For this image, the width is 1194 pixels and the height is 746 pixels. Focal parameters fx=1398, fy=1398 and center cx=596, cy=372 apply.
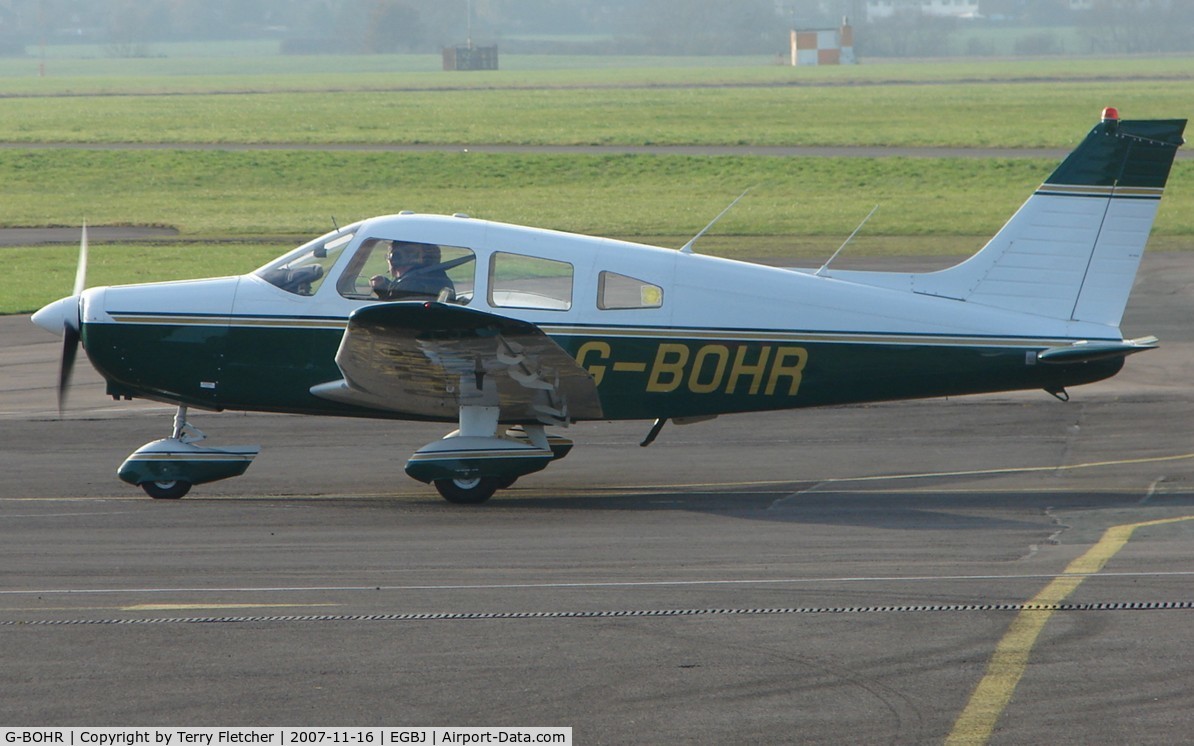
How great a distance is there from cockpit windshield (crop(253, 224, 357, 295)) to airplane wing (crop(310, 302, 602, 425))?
844 mm

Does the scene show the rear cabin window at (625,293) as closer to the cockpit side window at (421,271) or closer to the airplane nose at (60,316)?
the cockpit side window at (421,271)

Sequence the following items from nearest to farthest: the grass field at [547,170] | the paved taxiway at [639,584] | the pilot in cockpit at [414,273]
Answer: the paved taxiway at [639,584], the pilot in cockpit at [414,273], the grass field at [547,170]

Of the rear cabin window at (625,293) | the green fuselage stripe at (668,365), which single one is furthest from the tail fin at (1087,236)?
the rear cabin window at (625,293)

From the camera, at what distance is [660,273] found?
1131cm

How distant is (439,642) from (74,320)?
542 centimetres

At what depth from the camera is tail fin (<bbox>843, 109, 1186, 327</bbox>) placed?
11164mm

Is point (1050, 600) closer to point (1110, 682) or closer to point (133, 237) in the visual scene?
point (1110, 682)

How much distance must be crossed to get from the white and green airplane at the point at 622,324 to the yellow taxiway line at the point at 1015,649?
218 cm

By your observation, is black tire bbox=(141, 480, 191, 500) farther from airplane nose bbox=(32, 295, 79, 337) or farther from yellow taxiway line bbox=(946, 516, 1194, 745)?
yellow taxiway line bbox=(946, 516, 1194, 745)

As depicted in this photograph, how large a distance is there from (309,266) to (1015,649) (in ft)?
21.6

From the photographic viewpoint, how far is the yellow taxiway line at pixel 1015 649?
253 inches

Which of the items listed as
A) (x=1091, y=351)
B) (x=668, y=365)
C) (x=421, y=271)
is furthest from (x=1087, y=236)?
(x=421, y=271)

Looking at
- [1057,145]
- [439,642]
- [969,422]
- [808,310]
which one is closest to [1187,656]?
[439,642]

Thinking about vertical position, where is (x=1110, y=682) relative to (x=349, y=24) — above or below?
below
